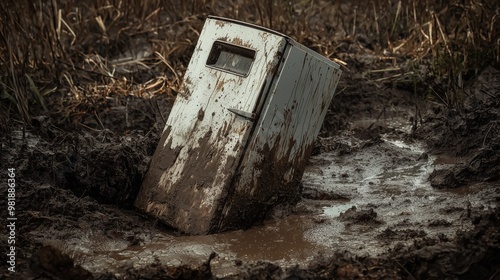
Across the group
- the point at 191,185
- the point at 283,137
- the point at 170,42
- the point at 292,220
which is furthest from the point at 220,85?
the point at 170,42

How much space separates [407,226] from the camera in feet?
11.9

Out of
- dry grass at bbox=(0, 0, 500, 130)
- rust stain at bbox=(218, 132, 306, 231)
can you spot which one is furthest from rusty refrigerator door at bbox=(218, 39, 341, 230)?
dry grass at bbox=(0, 0, 500, 130)

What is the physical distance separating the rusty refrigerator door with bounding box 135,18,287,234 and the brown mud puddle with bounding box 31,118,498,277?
0.52ft

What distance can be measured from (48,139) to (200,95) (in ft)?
5.01

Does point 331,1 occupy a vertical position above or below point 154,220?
above

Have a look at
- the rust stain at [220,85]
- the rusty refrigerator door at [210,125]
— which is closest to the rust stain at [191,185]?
the rusty refrigerator door at [210,125]

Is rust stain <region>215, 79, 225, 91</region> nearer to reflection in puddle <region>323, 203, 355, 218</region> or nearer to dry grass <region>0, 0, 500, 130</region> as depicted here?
reflection in puddle <region>323, 203, 355, 218</region>

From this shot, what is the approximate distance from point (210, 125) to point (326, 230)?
79 cm

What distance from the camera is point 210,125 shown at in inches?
148

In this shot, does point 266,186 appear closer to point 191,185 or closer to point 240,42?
point 191,185

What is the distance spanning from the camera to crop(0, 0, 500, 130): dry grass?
5488 mm

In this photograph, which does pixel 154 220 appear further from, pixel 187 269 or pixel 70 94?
pixel 70 94

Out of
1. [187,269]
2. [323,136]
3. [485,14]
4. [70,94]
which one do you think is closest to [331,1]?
[485,14]

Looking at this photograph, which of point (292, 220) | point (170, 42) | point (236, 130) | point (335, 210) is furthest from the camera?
point (170, 42)
